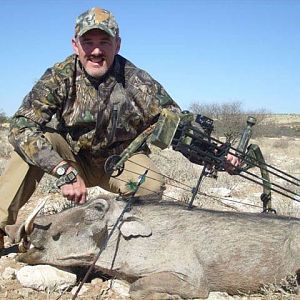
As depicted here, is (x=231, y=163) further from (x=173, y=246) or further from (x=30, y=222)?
(x=30, y=222)

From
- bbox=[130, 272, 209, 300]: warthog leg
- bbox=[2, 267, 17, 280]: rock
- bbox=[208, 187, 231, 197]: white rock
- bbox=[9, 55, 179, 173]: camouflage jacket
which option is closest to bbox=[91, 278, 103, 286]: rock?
bbox=[130, 272, 209, 300]: warthog leg

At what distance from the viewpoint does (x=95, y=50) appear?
4.59 meters

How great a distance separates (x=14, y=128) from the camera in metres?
4.32

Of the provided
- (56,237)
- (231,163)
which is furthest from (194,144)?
(56,237)

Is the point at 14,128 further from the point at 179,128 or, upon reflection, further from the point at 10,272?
the point at 179,128

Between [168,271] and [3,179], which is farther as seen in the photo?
[3,179]

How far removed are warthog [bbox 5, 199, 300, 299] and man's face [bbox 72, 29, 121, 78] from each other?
1.31 meters

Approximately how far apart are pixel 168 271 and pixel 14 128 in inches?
69.6

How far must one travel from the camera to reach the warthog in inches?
148

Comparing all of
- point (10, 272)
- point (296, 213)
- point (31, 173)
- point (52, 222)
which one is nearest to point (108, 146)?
point (31, 173)

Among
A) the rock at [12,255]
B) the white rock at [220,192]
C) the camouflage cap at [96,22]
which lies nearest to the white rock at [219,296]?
the rock at [12,255]

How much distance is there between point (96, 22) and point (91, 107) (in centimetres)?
77

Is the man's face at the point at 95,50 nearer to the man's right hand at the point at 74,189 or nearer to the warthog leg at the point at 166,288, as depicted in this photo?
the man's right hand at the point at 74,189

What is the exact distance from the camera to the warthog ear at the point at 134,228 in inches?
150
